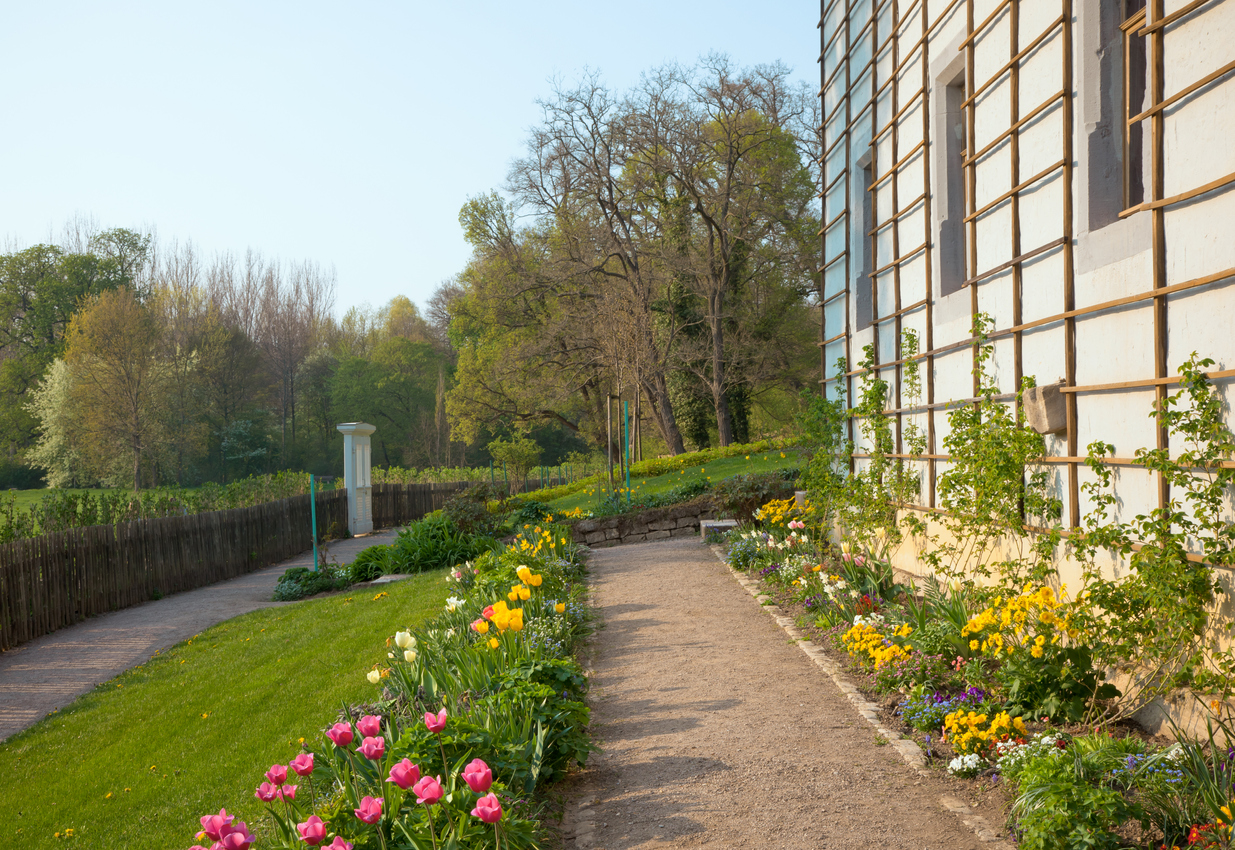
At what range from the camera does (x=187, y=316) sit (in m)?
39.6

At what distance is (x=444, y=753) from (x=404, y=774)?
2.23ft

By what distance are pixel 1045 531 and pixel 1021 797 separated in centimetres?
234

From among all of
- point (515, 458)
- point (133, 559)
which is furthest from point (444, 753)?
point (515, 458)

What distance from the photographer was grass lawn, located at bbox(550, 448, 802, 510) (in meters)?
16.5

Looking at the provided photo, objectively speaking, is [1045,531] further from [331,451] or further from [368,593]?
[331,451]

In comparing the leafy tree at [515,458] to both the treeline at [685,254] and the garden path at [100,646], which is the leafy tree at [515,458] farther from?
the garden path at [100,646]

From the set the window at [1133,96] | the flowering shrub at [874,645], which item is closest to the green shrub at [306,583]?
the flowering shrub at [874,645]

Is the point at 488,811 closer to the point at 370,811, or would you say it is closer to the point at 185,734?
the point at 370,811

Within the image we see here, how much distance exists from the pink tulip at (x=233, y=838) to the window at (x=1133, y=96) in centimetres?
450

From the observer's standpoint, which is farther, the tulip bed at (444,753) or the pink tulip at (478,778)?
the tulip bed at (444,753)

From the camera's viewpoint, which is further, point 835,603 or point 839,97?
point 839,97

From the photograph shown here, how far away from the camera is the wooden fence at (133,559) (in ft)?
28.3

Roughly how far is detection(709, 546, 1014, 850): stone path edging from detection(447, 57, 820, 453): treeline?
17155 millimetres

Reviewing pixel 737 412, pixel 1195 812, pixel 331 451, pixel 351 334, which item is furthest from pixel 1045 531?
pixel 351 334
